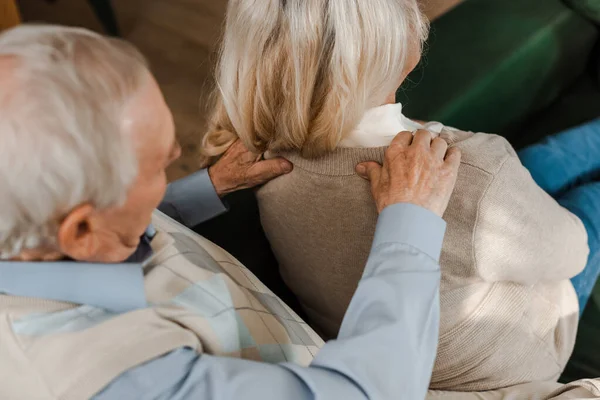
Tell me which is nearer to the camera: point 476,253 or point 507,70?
point 476,253

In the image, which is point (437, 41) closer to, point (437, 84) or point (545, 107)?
point (437, 84)

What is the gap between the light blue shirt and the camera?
66 cm

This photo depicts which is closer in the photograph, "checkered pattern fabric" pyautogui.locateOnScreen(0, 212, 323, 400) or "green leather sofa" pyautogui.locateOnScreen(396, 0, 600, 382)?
"checkered pattern fabric" pyautogui.locateOnScreen(0, 212, 323, 400)

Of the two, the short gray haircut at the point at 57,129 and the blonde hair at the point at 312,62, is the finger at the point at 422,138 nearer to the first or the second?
the blonde hair at the point at 312,62

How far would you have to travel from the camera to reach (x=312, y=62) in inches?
34.4

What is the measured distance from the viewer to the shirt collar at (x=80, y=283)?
0.68 metres

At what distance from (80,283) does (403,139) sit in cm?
54

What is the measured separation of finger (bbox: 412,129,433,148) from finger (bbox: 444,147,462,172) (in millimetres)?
39

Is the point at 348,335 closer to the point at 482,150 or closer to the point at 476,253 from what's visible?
the point at 476,253

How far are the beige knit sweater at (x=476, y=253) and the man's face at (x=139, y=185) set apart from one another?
331mm

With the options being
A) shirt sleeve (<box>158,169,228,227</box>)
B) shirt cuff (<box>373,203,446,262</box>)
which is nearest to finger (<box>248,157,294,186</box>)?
shirt sleeve (<box>158,169,228,227</box>)

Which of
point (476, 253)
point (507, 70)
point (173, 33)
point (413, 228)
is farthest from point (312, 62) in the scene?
point (173, 33)

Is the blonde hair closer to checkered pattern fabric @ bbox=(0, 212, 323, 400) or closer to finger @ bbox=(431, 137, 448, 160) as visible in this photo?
finger @ bbox=(431, 137, 448, 160)

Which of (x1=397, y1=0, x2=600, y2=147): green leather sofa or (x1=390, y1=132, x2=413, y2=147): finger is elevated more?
(x1=390, y1=132, x2=413, y2=147): finger
